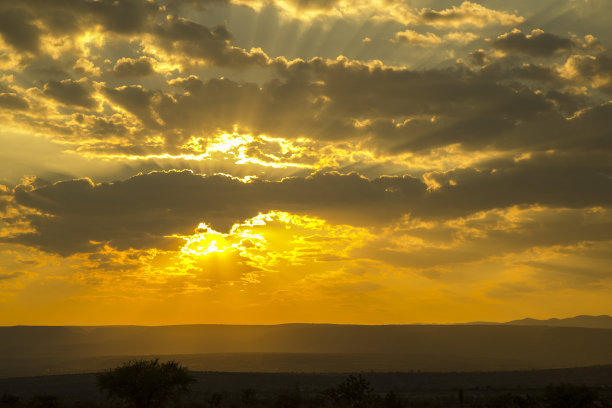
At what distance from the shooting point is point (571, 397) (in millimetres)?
40844

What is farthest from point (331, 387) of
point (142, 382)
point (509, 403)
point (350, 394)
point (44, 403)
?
point (142, 382)

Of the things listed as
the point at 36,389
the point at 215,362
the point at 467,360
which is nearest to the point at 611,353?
the point at 467,360

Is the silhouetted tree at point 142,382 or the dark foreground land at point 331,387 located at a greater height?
the silhouetted tree at point 142,382

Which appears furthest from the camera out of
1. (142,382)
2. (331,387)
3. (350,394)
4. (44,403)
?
(331,387)

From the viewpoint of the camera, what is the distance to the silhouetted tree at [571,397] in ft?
133

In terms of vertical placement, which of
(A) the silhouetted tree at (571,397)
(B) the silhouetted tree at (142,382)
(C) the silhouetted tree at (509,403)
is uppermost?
(B) the silhouetted tree at (142,382)

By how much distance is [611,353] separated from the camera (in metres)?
195

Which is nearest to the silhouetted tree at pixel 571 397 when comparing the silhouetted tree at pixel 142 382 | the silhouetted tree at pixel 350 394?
the silhouetted tree at pixel 350 394

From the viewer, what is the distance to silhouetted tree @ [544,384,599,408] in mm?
40469

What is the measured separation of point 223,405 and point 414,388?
110 ft

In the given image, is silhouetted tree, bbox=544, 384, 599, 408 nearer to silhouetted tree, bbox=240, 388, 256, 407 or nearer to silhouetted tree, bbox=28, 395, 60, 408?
silhouetted tree, bbox=240, 388, 256, 407

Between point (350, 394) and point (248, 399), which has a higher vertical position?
point (350, 394)

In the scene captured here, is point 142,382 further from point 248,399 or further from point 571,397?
point 571,397

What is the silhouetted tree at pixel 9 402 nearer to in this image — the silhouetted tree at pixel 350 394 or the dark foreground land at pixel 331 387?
the dark foreground land at pixel 331 387
